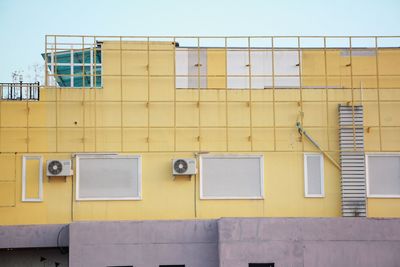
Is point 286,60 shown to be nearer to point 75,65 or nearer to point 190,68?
point 190,68

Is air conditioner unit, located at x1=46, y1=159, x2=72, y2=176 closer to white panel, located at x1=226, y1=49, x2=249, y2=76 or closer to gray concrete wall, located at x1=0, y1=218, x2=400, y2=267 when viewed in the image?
gray concrete wall, located at x1=0, y1=218, x2=400, y2=267

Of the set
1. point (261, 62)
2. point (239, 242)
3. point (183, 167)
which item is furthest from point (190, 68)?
point (239, 242)

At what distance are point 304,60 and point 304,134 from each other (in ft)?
8.04

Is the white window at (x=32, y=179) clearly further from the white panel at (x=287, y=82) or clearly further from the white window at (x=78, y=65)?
the white panel at (x=287, y=82)

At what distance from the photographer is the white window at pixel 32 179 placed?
70.5ft

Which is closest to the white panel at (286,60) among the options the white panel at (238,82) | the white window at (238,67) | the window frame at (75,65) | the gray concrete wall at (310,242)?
the white window at (238,67)

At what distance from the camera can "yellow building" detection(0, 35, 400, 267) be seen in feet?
70.7

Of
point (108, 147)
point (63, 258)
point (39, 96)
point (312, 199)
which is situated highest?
point (39, 96)

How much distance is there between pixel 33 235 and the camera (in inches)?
814

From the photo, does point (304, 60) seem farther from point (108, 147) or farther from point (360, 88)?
point (108, 147)

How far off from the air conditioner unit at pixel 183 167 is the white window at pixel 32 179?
4.11 metres

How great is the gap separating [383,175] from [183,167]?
6253mm

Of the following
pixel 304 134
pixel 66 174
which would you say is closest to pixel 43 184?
pixel 66 174

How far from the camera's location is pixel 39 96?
21672 millimetres
